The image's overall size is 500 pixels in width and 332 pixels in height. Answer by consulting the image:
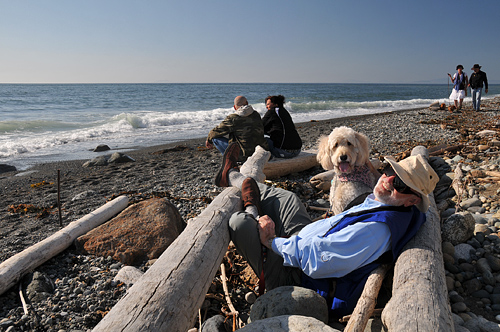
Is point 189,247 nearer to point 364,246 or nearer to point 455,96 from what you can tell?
point 364,246

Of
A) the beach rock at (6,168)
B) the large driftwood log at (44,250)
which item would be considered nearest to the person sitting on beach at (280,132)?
the large driftwood log at (44,250)

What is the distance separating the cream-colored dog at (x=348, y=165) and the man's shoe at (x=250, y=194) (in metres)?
0.90

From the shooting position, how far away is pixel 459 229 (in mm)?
3797

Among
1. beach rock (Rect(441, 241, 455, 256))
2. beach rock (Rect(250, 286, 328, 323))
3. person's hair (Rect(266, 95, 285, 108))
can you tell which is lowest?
beach rock (Rect(441, 241, 455, 256))

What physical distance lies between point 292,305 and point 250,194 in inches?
70.5

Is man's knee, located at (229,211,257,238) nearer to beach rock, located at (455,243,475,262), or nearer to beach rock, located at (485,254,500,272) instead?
beach rock, located at (455,243,475,262)

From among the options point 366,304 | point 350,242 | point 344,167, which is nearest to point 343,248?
point 350,242

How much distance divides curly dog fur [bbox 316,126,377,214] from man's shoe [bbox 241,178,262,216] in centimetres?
90

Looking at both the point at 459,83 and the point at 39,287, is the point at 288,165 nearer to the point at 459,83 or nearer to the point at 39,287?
the point at 39,287

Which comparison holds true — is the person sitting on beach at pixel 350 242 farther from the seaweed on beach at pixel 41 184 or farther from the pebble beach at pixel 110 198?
the seaweed on beach at pixel 41 184

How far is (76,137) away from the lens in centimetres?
1495

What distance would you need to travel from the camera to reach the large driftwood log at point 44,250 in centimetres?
366

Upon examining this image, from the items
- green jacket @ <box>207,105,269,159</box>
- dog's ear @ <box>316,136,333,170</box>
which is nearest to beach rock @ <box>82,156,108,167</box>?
green jacket @ <box>207,105,269,159</box>

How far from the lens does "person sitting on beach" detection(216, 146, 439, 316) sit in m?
2.44
